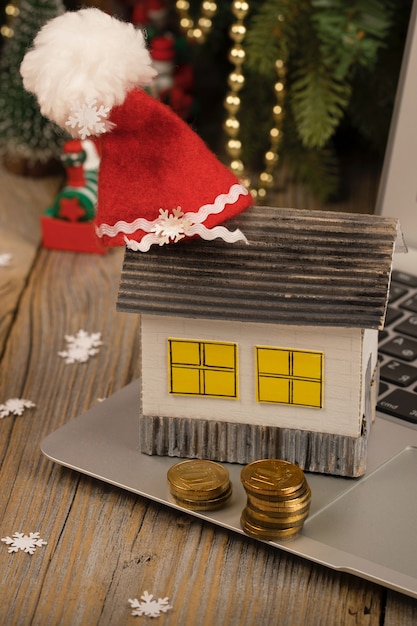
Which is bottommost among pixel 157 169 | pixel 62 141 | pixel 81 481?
pixel 81 481

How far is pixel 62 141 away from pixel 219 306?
2.01ft

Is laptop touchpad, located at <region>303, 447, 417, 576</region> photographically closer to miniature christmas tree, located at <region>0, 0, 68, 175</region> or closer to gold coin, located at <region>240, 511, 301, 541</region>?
gold coin, located at <region>240, 511, 301, 541</region>

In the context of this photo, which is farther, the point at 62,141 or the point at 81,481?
the point at 62,141

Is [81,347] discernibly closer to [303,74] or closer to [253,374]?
[253,374]

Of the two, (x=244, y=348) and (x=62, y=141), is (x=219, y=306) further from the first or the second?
(x=62, y=141)

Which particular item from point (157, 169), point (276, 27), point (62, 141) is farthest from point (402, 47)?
point (157, 169)

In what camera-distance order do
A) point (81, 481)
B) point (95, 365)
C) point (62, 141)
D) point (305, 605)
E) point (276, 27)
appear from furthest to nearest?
point (62, 141) → point (276, 27) → point (95, 365) → point (81, 481) → point (305, 605)

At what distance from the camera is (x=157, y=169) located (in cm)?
67

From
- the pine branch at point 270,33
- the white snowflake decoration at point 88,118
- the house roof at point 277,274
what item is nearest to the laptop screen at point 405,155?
the pine branch at point 270,33

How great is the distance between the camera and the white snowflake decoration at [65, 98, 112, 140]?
0.65 m

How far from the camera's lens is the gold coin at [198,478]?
26.0 inches

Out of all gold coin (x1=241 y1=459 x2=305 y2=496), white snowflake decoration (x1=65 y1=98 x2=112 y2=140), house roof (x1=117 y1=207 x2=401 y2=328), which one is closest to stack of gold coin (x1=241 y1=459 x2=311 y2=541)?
gold coin (x1=241 y1=459 x2=305 y2=496)

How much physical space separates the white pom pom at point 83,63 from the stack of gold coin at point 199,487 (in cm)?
25

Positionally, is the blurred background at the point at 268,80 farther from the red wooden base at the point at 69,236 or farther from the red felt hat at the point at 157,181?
the red felt hat at the point at 157,181
